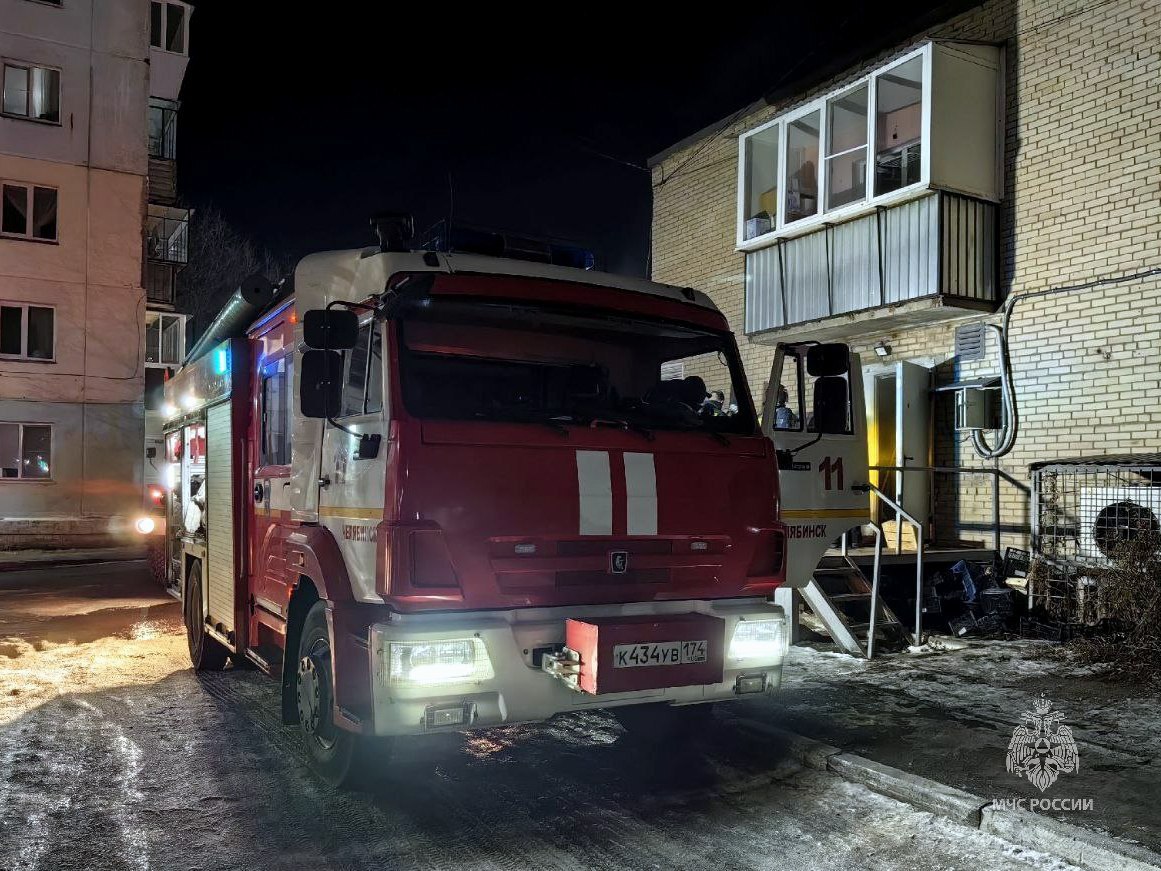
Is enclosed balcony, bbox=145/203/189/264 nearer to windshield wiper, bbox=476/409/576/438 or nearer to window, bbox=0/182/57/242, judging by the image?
window, bbox=0/182/57/242

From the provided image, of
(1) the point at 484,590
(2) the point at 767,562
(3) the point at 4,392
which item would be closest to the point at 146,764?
(1) the point at 484,590

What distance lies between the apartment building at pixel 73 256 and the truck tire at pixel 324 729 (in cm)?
1864

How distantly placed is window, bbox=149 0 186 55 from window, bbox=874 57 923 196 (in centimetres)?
2305

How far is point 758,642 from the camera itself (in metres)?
4.86

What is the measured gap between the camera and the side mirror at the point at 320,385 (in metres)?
4.49

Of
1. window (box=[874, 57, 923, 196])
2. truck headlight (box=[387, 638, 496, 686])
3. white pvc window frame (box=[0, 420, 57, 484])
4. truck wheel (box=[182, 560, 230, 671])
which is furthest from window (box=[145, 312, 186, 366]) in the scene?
truck headlight (box=[387, 638, 496, 686])

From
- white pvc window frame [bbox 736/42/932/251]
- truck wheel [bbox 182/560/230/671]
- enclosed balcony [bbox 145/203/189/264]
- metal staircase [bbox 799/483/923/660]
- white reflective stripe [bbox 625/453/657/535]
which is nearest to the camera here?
white reflective stripe [bbox 625/453/657/535]

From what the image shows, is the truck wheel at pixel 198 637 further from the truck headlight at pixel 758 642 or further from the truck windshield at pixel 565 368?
the truck headlight at pixel 758 642

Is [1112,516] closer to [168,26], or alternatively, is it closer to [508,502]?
[508,502]

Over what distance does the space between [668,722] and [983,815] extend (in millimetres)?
1863

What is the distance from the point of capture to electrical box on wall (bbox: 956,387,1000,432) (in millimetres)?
10234

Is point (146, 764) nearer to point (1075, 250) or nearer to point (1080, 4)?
point (1075, 250)

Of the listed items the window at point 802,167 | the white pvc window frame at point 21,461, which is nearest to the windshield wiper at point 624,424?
the window at point 802,167

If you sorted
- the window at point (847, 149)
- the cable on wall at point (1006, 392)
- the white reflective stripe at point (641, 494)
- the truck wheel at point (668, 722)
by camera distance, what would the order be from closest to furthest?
the white reflective stripe at point (641, 494), the truck wheel at point (668, 722), the cable on wall at point (1006, 392), the window at point (847, 149)
